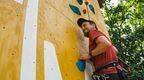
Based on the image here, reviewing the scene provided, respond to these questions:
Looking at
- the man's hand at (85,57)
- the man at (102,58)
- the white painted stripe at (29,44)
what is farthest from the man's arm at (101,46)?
the white painted stripe at (29,44)

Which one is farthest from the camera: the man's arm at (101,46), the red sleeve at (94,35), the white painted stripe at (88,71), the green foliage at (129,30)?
the green foliage at (129,30)

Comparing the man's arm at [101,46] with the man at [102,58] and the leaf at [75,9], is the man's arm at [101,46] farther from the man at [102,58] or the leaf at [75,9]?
the leaf at [75,9]

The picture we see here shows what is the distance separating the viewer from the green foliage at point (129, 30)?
12555 mm

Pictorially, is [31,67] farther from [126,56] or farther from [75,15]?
[126,56]

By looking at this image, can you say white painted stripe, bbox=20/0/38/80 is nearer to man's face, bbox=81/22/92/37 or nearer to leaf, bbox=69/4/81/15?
man's face, bbox=81/22/92/37

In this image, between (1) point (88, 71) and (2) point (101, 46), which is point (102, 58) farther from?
(1) point (88, 71)

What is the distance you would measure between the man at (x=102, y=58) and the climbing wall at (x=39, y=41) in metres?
0.22

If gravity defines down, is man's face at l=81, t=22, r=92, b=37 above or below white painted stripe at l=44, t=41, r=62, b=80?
above

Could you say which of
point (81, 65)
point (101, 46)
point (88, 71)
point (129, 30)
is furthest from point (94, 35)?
point (129, 30)

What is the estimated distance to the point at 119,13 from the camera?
1464cm

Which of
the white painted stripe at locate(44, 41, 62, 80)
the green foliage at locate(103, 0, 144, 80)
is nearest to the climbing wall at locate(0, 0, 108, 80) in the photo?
the white painted stripe at locate(44, 41, 62, 80)

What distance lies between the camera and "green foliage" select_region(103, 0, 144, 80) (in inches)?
→ 494

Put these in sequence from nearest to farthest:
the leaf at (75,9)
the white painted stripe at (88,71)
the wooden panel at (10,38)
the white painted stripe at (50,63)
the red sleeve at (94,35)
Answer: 1. the wooden panel at (10,38)
2. the white painted stripe at (50,63)
3. the red sleeve at (94,35)
4. the white painted stripe at (88,71)
5. the leaf at (75,9)

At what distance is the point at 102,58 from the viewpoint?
4.39m
